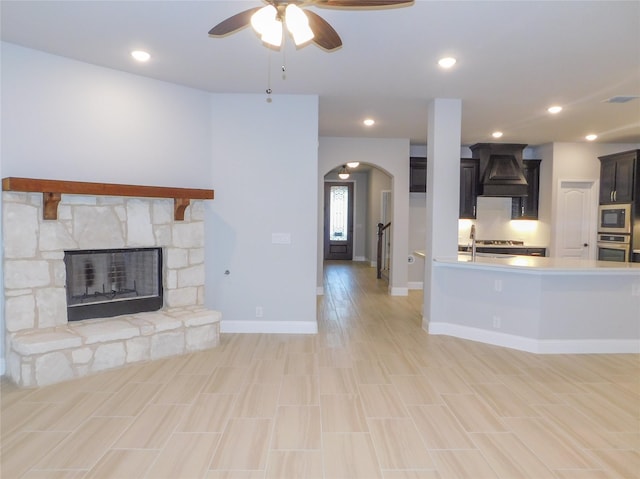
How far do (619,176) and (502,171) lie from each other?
1824mm

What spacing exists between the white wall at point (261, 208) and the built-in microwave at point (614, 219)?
5.37 metres

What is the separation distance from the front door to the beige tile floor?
843cm

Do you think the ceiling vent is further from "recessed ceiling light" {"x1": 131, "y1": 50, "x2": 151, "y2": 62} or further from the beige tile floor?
"recessed ceiling light" {"x1": 131, "y1": 50, "x2": 151, "y2": 62}

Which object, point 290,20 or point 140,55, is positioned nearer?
point 290,20

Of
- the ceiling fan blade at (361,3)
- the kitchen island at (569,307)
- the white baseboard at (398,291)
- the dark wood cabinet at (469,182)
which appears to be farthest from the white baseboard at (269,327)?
the dark wood cabinet at (469,182)

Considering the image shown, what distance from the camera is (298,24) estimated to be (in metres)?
2.23

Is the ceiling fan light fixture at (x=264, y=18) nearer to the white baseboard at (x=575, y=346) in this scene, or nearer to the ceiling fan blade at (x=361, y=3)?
the ceiling fan blade at (x=361, y=3)

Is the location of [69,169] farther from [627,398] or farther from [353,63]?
[627,398]

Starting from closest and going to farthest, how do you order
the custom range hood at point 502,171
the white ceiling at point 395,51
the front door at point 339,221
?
the white ceiling at point 395,51, the custom range hood at point 502,171, the front door at point 339,221

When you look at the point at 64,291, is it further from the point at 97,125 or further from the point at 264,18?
the point at 264,18

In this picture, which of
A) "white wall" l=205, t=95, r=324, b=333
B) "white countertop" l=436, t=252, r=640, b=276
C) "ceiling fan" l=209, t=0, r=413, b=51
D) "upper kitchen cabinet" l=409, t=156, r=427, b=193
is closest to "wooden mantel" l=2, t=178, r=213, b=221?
"white wall" l=205, t=95, r=324, b=333

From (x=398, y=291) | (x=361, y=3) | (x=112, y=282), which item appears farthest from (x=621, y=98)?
(x=112, y=282)

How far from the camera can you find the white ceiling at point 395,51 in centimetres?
273

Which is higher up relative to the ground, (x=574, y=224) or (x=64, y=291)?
(x=574, y=224)
